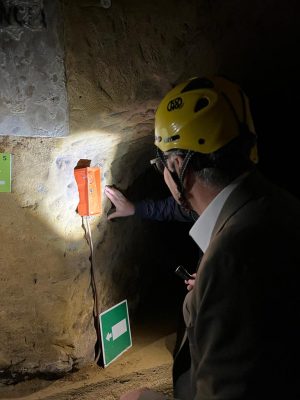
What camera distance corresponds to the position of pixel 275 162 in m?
5.00

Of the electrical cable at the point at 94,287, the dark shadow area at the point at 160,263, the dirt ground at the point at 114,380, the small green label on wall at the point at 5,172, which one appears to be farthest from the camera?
the dark shadow area at the point at 160,263

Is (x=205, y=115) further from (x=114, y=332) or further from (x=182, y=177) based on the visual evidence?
(x=114, y=332)

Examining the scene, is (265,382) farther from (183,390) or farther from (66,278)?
(66,278)

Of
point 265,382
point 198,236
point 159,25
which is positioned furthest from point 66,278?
point 265,382

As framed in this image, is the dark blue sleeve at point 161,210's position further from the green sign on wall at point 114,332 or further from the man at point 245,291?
the man at point 245,291

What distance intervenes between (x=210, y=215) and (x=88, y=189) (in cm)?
155

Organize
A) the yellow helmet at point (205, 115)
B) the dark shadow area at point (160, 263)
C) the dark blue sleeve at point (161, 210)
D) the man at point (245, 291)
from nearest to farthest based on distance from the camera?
the man at point (245, 291) < the yellow helmet at point (205, 115) < the dark blue sleeve at point (161, 210) < the dark shadow area at point (160, 263)

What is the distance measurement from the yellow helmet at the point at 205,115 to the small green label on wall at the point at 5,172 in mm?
1335

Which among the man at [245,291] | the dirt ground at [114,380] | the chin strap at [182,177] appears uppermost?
the chin strap at [182,177]

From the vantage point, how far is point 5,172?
2.48 metres

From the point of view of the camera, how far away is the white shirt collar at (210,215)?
4.29 ft

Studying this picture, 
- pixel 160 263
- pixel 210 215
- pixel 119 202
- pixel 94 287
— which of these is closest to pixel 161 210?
pixel 119 202

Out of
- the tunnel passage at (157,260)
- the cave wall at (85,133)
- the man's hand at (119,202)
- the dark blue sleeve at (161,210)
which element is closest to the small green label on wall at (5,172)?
the cave wall at (85,133)

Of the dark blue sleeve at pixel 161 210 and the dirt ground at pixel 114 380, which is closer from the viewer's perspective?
the dirt ground at pixel 114 380
